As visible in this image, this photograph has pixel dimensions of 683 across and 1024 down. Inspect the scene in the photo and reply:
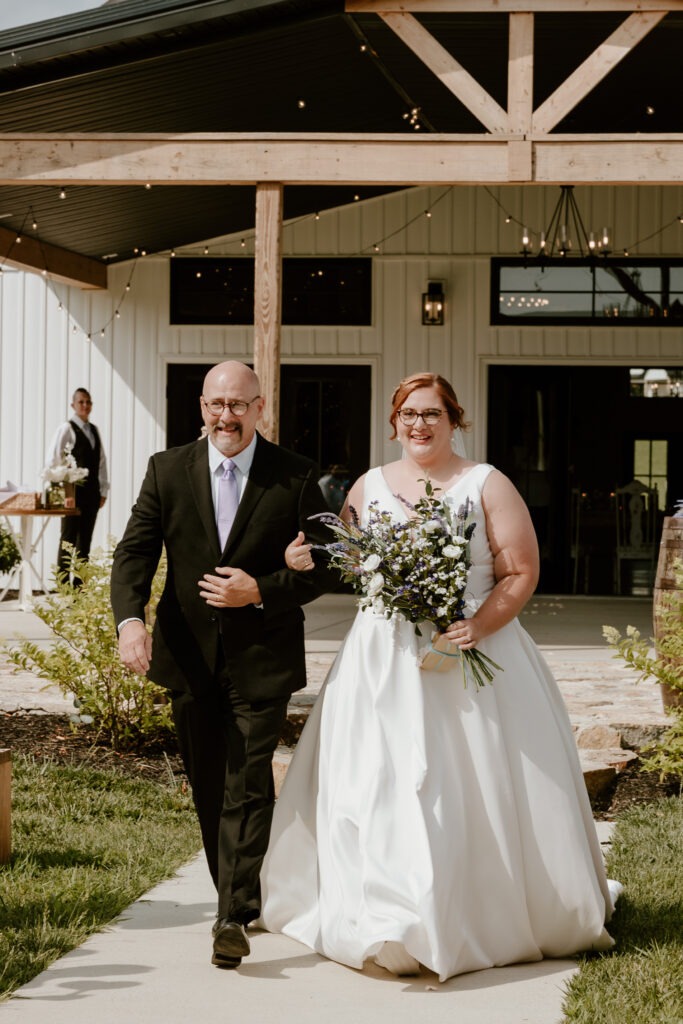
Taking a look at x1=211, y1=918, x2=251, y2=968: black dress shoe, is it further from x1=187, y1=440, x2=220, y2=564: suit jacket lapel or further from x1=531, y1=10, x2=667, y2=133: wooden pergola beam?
x1=531, y1=10, x2=667, y2=133: wooden pergola beam

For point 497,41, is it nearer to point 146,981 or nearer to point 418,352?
point 418,352

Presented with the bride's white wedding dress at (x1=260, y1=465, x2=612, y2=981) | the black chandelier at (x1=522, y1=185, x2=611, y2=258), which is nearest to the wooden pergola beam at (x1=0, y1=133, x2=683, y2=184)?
the bride's white wedding dress at (x1=260, y1=465, x2=612, y2=981)

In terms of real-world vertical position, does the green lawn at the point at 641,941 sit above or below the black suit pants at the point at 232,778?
below

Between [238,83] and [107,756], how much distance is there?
5.41 metres

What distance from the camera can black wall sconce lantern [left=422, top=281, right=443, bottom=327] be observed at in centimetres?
1402

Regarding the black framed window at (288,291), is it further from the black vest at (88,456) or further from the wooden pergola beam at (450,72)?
the wooden pergola beam at (450,72)

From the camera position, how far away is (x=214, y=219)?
1343cm

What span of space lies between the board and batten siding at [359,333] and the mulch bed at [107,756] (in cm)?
721

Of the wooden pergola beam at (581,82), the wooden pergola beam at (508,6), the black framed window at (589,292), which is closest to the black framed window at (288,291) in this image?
the black framed window at (589,292)

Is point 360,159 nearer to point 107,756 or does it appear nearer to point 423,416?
point 107,756

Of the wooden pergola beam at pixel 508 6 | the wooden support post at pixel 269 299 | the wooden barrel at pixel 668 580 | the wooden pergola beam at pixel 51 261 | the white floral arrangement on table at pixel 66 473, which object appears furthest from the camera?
the wooden pergola beam at pixel 51 261

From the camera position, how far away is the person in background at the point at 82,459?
Answer: 42.2 ft

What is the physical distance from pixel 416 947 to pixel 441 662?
0.82m

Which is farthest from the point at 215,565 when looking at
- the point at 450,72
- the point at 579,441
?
the point at 579,441
